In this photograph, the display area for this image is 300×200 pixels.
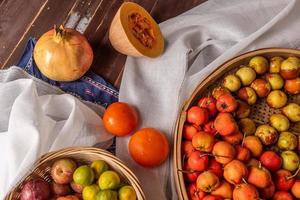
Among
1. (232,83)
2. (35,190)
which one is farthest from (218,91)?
(35,190)

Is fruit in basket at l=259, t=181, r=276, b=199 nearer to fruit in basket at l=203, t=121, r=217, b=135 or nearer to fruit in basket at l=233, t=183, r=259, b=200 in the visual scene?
fruit in basket at l=233, t=183, r=259, b=200

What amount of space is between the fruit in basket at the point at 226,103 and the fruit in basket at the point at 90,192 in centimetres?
33

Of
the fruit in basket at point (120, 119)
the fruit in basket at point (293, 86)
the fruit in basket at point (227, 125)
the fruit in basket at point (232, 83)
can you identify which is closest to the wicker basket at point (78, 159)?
the fruit in basket at point (120, 119)

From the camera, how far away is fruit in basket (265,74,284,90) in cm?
99

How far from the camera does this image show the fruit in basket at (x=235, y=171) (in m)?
0.84

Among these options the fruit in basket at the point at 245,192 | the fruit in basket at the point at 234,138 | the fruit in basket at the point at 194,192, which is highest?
the fruit in basket at the point at 234,138

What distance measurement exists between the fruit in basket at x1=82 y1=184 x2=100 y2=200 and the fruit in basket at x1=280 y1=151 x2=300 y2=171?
1.38ft

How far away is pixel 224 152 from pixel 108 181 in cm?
25

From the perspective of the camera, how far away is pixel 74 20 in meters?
1.19

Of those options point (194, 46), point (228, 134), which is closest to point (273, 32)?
point (194, 46)

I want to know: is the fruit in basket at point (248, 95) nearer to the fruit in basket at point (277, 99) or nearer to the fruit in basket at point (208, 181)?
the fruit in basket at point (277, 99)

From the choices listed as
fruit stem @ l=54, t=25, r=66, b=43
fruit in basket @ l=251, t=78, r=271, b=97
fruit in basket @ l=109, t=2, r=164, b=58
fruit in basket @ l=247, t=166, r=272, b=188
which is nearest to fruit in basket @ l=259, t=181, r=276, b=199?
fruit in basket @ l=247, t=166, r=272, b=188

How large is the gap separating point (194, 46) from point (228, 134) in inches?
12.8

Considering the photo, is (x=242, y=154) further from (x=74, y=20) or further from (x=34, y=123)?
(x=74, y=20)
